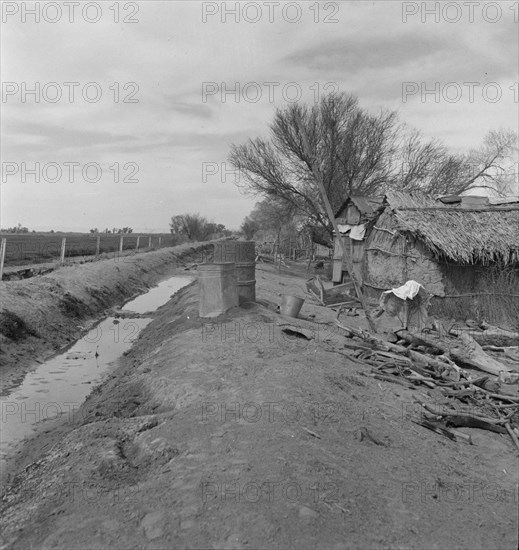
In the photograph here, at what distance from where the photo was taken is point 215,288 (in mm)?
10023

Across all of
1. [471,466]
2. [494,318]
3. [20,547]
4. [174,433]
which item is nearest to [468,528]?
[471,466]

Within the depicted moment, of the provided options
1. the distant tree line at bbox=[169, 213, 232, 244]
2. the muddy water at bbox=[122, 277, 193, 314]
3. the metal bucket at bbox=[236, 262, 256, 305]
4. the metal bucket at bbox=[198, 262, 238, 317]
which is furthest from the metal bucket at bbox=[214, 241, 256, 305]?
the distant tree line at bbox=[169, 213, 232, 244]

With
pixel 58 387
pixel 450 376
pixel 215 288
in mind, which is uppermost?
pixel 215 288

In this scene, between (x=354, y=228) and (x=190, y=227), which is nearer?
(x=354, y=228)

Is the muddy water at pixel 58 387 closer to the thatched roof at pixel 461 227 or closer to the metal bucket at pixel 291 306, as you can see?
the metal bucket at pixel 291 306

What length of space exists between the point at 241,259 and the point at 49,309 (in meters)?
4.70

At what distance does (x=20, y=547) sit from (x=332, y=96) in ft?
89.0

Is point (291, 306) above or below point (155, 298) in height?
above

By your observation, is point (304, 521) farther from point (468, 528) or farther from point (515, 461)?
point (515, 461)

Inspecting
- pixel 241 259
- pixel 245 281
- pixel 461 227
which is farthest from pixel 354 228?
pixel 241 259

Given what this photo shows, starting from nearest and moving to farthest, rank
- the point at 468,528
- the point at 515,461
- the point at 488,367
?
the point at 468,528 → the point at 515,461 → the point at 488,367

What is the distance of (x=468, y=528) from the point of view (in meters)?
3.38

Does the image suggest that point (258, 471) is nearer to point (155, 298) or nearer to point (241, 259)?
point (241, 259)

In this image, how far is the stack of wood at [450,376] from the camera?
5863 millimetres
